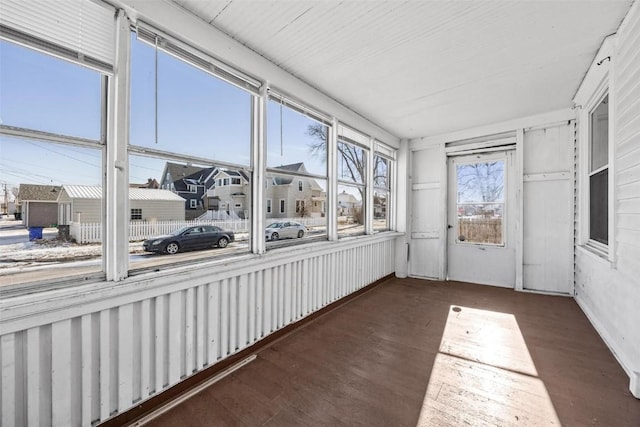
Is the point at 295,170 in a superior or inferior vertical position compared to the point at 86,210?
superior

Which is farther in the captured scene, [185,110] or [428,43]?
[428,43]

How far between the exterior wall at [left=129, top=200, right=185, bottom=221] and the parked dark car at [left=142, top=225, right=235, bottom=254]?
0.40 ft

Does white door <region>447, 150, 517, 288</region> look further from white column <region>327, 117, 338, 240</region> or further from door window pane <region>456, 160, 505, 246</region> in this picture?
white column <region>327, 117, 338, 240</region>

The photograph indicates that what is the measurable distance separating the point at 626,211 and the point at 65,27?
3.75 m

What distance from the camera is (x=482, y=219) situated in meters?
4.39

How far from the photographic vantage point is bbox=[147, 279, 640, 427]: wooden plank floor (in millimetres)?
1646

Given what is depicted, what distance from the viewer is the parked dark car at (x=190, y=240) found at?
1799 millimetres

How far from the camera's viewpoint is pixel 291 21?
192 centimetres

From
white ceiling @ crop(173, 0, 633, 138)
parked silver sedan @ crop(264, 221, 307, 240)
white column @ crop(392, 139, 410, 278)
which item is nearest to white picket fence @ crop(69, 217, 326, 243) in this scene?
parked silver sedan @ crop(264, 221, 307, 240)

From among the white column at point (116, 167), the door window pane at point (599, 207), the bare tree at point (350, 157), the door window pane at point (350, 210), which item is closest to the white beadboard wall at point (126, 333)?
the white column at point (116, 167)

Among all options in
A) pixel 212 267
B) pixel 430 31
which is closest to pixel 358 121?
pixel 430 31

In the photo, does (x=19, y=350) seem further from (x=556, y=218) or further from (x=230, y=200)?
(x=556, y=218)

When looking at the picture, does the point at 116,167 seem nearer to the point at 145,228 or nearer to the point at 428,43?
the point at 145,228

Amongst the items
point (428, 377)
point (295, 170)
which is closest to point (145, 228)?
point (295, 170)
